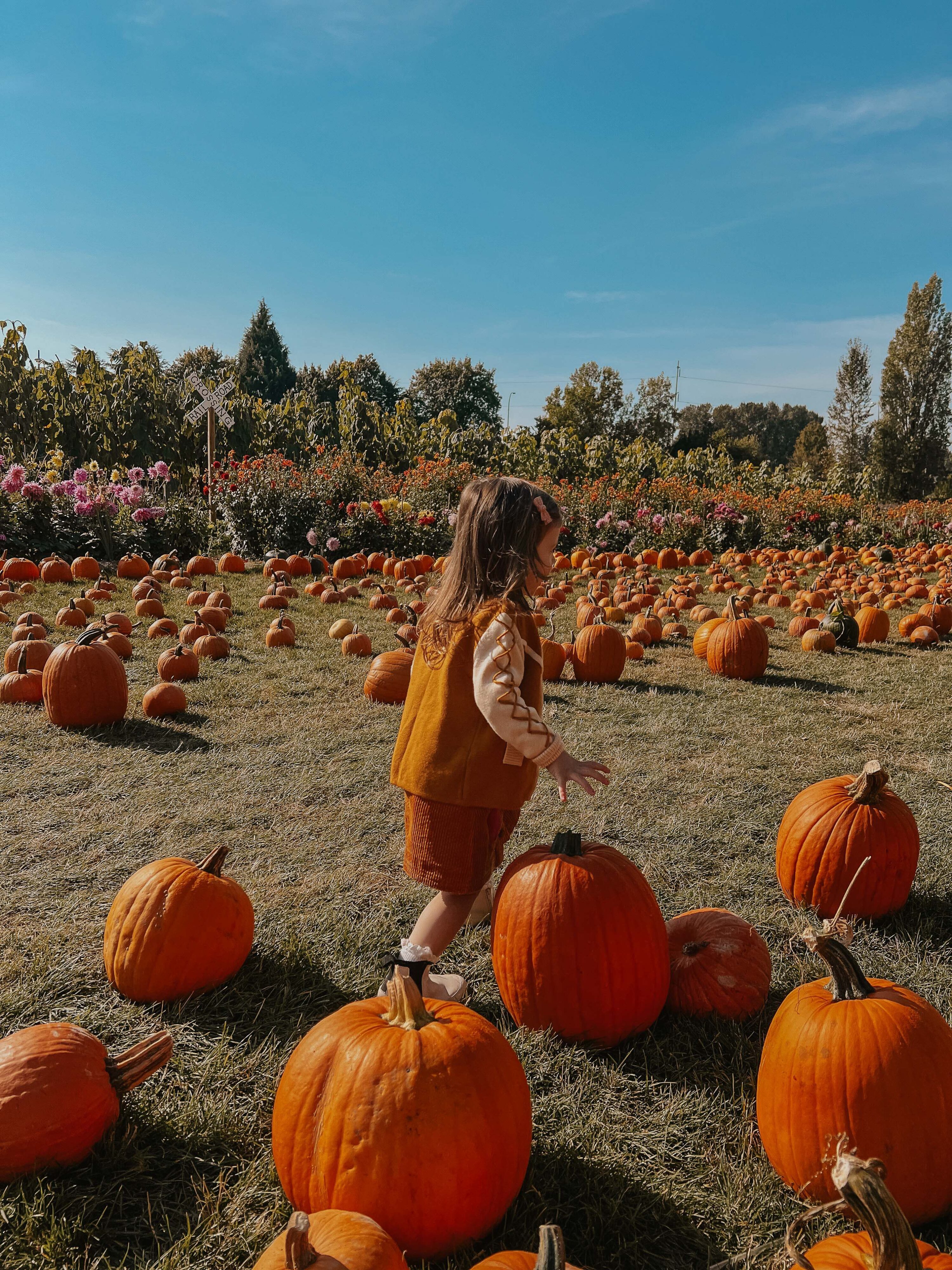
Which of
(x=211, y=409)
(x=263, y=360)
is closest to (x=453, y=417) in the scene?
(x=211, y=409)

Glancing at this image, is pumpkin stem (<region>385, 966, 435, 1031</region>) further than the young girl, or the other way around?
the young girl

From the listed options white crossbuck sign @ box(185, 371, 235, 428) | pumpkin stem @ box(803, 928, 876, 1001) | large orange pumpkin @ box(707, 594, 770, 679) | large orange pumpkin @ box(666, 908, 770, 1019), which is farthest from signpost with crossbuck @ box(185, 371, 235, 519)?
pumpkin stem @ box(803, 928, 876, 1001)

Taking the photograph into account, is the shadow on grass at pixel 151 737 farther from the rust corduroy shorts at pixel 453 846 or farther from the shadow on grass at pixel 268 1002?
the rust corduroy shorts at pixel 453 846

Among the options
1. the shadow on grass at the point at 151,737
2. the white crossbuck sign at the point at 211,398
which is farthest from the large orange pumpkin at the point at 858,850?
the white crossbuck sign at the point at 211,398

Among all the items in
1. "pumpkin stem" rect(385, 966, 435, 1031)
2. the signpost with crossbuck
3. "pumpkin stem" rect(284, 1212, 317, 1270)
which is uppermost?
the signpost with crossbuck

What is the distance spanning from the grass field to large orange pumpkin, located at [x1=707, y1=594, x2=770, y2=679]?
215mm

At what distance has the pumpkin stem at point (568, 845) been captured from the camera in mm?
2617

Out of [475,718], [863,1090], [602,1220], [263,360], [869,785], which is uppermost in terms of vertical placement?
[263,360]

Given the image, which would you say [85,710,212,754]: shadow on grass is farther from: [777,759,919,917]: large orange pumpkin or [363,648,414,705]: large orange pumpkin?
[777,759,919,917]: large orange pumpkin

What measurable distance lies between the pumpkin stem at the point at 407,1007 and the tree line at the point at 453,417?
16.3 metres

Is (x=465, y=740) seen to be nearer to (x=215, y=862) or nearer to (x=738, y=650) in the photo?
(x=215, y=862)

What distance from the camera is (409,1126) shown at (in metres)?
1.73

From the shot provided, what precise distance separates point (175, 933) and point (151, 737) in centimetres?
286

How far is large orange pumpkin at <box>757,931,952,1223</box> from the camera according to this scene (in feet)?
6.13
